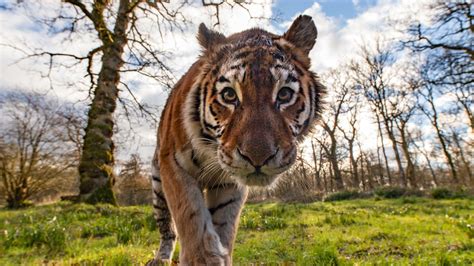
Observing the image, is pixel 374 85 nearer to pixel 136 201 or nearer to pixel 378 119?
pixel 378 119

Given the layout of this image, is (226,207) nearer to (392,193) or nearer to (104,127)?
(104,127)

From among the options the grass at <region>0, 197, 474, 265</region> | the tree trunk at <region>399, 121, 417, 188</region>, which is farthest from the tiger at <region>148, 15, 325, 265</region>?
the tree trunk at <region>399, 121, 417, 188</region>

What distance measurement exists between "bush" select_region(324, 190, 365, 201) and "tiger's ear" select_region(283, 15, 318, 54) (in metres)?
19.3

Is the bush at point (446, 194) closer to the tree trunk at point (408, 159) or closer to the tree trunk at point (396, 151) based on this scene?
the tree trunk at point (408, 159)

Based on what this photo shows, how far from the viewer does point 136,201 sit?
28.9 meters

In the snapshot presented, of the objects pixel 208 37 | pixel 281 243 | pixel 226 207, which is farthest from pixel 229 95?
pixel 281 243

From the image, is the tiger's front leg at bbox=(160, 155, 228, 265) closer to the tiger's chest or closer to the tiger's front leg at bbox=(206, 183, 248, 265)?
the tiger's chest

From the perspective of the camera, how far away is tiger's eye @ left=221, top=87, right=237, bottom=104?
255cm

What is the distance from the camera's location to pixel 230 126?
2.37 metres

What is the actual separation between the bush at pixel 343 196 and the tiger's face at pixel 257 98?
19245mm

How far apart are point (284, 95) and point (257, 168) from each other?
78 centimetres

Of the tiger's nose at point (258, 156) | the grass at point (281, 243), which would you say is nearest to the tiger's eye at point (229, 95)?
the tiger's nose at point (258, 156)

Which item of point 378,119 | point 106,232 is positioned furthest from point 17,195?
point 378,119

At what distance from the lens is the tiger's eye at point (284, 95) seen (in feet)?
8.39
